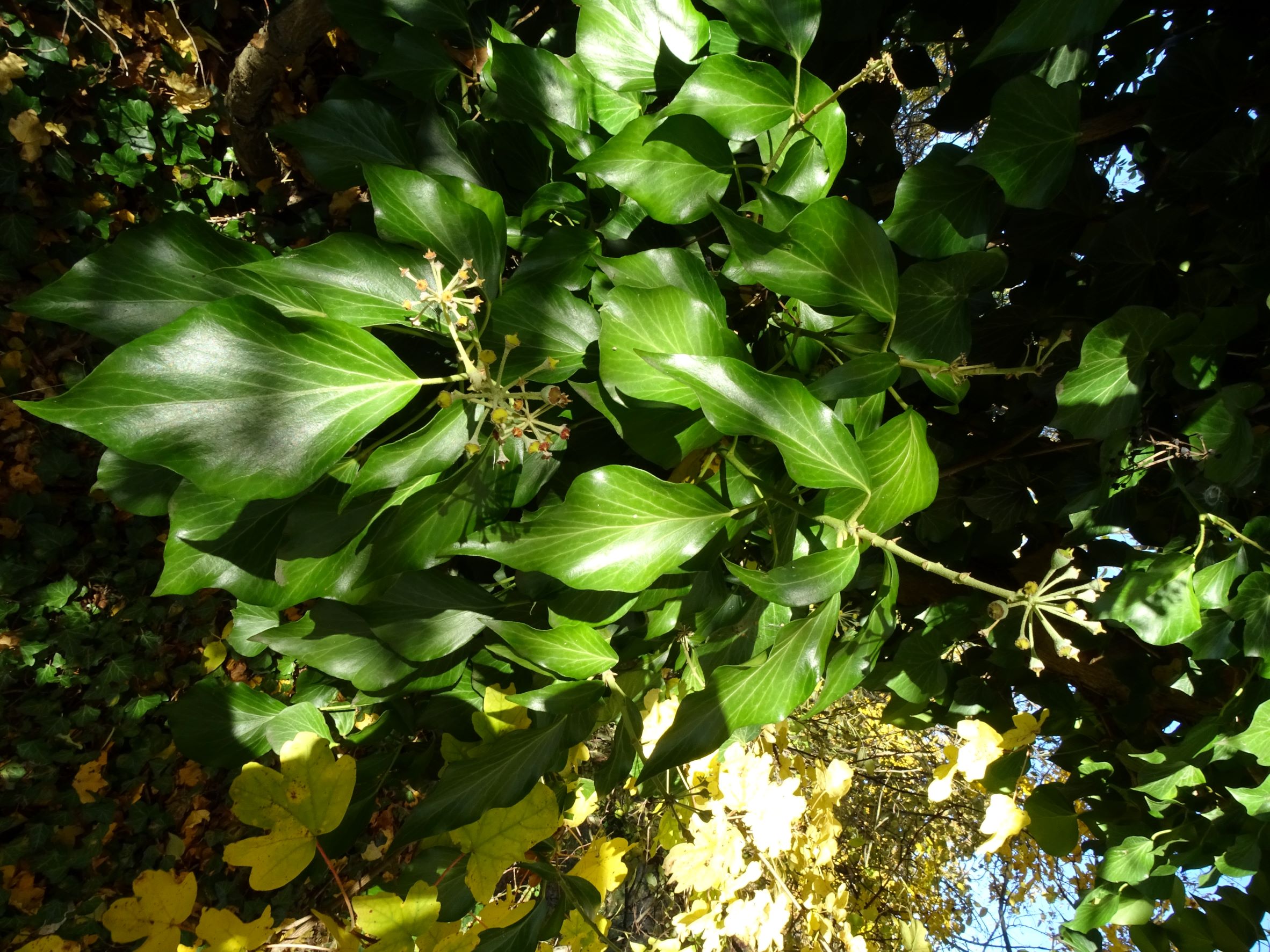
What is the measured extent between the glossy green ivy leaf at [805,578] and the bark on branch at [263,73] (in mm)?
1386

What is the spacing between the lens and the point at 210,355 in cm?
55

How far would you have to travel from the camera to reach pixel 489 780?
0.86m

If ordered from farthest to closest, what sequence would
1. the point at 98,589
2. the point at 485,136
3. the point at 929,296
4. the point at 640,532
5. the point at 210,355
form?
the point at 98,589 < the point at 485,136 < the point at 929,296 < the point at 640,532 < the point at 210,355

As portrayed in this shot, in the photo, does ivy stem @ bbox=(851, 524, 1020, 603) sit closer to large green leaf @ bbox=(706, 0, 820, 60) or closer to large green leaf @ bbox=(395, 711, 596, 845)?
large green leaf @ bbox=(395, 711, 596, 845)

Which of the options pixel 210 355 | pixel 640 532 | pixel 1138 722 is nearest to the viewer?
pixel 210 355

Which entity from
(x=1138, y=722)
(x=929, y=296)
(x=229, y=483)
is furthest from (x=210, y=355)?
(x=1138, y=722)

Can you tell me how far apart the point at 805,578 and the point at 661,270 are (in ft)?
1.08

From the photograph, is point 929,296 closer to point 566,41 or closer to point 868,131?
point 868,131

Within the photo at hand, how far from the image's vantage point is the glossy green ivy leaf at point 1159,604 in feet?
2.92

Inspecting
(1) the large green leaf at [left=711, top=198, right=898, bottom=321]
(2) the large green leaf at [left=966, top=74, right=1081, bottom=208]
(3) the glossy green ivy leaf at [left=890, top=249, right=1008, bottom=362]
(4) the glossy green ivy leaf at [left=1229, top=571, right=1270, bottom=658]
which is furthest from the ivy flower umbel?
(4) the glossy green ivy leaf at [left=1229, top=571, right=1270, bottom=658]

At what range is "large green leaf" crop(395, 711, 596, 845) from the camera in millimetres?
828

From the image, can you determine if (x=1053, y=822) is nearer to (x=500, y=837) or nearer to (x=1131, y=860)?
(x=1131, y=860)

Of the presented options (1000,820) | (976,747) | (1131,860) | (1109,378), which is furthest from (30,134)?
(1131,860)

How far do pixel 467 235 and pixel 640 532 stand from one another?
331 millimetres
